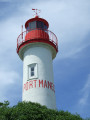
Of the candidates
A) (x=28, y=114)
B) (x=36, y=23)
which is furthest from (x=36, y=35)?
(x=28, y=114)

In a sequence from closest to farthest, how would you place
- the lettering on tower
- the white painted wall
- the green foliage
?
the green foliage → the white painted wall → the lettering on tower

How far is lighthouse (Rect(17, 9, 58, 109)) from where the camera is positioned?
18.1 m

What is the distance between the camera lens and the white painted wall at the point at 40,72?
17.8 metres

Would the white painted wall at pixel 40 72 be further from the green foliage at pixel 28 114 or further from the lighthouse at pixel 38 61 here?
the green foliage at pixel 28 114

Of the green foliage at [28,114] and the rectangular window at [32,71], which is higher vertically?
the rectangular window at [32,71]

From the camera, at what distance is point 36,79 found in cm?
1853

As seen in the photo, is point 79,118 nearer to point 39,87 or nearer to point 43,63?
point 39,87

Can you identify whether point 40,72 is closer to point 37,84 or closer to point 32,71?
point 32,71

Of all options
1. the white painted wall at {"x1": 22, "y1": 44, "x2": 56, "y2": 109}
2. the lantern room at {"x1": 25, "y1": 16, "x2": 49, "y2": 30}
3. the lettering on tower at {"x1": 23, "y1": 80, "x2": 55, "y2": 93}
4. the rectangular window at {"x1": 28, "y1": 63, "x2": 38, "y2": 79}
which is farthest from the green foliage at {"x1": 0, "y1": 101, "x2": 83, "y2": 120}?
the lantern room at {"x1": 25, "y1": 16, "x2": 49, "y2": 30}

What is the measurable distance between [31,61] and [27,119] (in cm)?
920

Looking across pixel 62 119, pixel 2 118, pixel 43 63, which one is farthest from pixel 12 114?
pixel 43 63

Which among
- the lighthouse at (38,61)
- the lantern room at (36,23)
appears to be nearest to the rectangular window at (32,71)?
the lighthouse at (38,61)

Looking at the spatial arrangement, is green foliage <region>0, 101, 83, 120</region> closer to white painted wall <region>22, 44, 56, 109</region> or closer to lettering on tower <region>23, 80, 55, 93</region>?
white painted wall <region>22, 44, 56, 109</region>

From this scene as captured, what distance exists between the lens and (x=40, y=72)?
18891 mm
